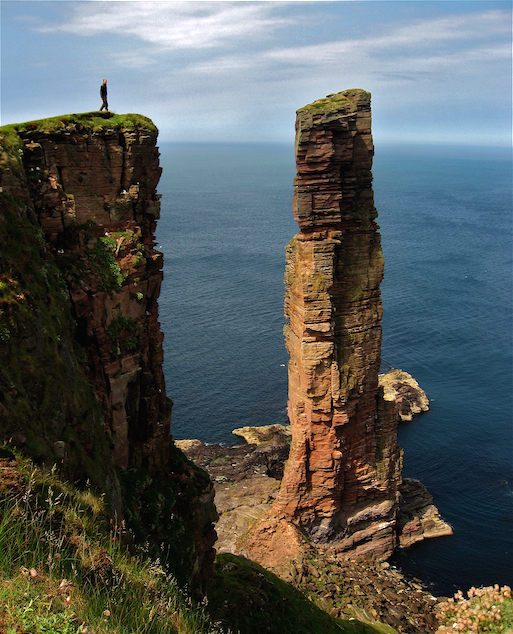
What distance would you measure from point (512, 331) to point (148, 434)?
9200 cm

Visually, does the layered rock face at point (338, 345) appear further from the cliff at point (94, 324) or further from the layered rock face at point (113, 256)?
the layered rock face at point (113, 256)

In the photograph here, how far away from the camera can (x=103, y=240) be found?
946 inches

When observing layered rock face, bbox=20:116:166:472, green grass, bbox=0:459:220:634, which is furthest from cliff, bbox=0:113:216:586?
green grass, bbox=0:459:220:634

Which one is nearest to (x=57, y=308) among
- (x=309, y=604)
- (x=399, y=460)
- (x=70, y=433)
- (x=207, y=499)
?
(x=70, y=433)

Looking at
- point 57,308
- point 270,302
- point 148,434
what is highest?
point 57,308

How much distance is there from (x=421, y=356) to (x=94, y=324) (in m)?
79.9

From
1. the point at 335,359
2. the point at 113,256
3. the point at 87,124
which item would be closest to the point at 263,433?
the point at 335,359

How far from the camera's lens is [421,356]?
9638 centimetres

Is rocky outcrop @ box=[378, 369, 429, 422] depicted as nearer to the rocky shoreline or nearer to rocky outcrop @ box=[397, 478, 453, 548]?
rocky outcrop @ box=[397, 478, 453, 548]

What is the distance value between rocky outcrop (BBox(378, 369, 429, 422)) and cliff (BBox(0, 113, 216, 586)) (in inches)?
2107

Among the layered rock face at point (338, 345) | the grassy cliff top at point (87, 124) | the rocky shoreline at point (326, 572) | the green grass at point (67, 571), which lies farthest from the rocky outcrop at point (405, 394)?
the green grass at point (67, 571)

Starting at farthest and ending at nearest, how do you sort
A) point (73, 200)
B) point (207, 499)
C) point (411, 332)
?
point (411, 332)
point (207, 499)
point (73, 200)

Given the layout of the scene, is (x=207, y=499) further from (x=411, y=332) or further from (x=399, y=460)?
(x=411, y=332)

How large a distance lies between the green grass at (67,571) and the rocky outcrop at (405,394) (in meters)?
62.3
